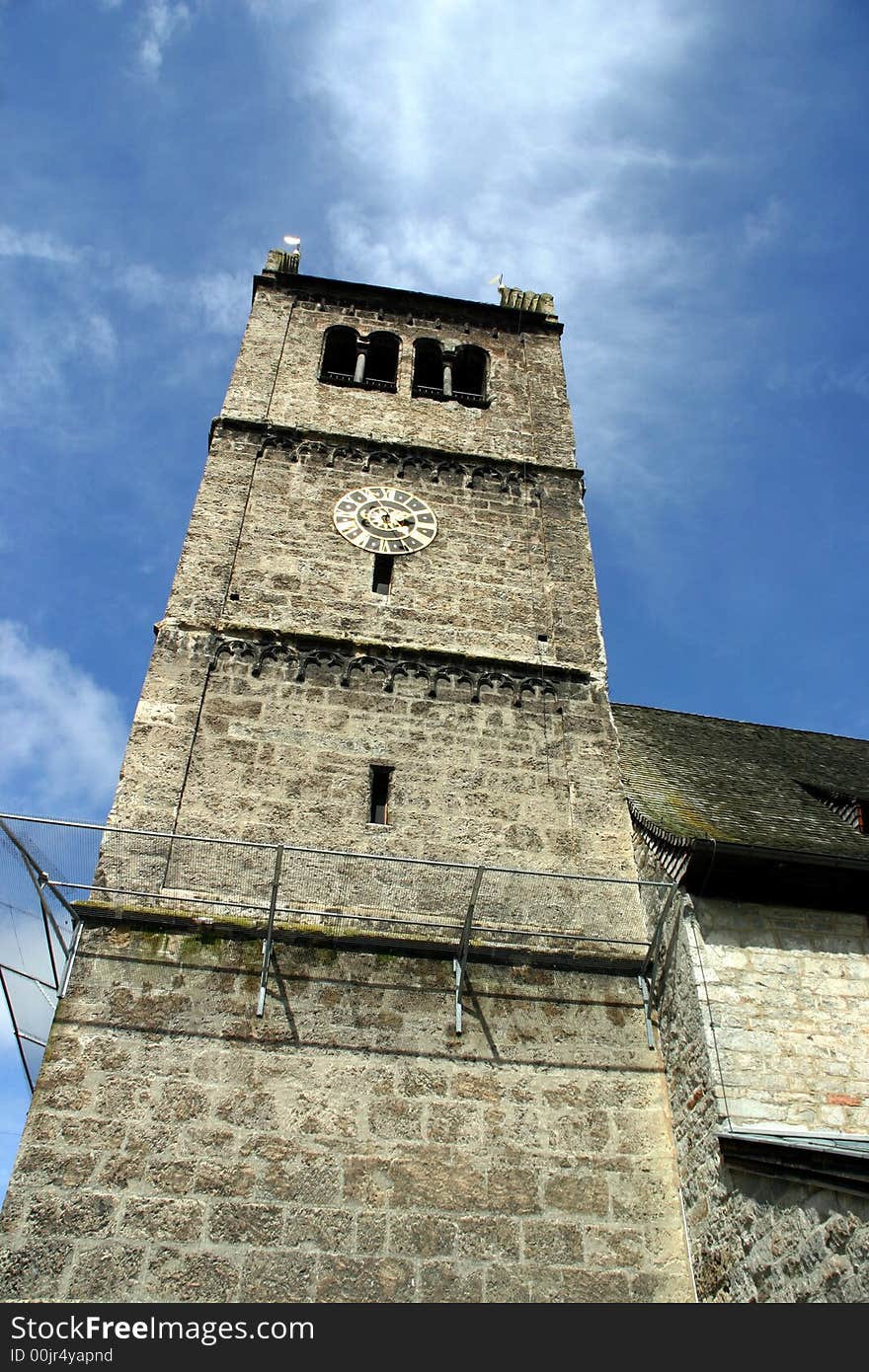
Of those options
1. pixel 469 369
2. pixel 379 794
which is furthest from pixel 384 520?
pixel 469 369

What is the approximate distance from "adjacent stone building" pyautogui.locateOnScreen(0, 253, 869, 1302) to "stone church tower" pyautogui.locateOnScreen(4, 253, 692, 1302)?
3 centimetres

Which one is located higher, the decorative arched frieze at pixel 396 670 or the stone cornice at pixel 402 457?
the stone cornice at pixel 402 457

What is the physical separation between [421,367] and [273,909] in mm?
11055

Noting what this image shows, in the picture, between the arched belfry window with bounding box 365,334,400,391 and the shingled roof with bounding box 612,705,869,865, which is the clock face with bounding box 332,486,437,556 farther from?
the arched belfry window with bounding box 365,334,400,391

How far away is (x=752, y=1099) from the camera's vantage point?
21.6 feet

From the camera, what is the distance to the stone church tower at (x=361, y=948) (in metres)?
6.35

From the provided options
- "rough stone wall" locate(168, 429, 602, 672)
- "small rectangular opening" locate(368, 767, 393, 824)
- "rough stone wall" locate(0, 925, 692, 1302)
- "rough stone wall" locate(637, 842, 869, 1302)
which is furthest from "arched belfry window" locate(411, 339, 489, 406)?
"rough stone wall" locate(0, 925, 692, 1302)

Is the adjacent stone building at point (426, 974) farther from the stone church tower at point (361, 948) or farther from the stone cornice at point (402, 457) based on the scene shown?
the stone cornice at point (402, 457)

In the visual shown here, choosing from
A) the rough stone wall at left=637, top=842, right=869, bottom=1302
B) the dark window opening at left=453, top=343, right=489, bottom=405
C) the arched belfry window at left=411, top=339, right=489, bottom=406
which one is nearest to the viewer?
the rough stone wall at left=637, top=842, right=869, bottom=1302

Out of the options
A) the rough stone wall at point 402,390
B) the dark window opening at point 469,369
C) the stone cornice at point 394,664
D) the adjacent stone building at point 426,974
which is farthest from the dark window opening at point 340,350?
the stone cornice at point 394,664

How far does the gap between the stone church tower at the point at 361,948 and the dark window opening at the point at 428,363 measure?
396 centimetres

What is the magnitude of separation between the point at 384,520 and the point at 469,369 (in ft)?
18.4

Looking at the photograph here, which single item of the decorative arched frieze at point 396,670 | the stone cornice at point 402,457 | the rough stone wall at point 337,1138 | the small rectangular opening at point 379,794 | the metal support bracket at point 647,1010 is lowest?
the rough stone wall at point 337,1138

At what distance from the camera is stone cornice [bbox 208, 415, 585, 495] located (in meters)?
12.5
